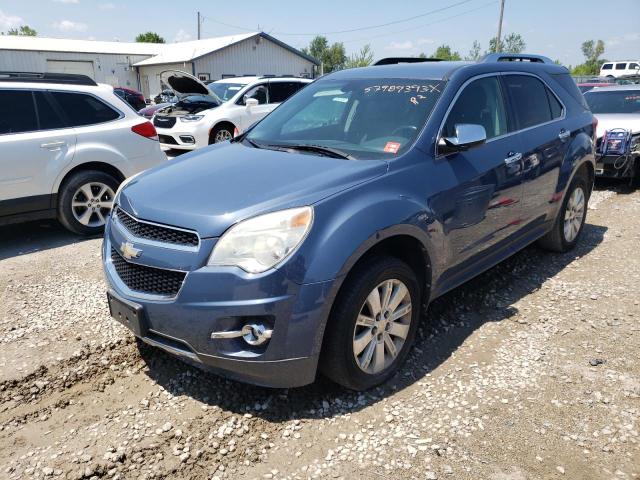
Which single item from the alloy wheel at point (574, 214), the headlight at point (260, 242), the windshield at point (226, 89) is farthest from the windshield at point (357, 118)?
the windshield at point (226, 89)

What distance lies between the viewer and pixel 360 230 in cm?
256

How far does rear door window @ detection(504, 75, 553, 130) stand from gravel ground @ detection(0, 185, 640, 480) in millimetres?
1469

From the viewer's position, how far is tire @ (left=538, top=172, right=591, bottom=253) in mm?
4844

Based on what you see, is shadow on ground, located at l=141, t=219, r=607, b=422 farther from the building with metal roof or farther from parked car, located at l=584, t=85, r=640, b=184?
the building with metal roof

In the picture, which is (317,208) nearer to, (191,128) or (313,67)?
(191,128)

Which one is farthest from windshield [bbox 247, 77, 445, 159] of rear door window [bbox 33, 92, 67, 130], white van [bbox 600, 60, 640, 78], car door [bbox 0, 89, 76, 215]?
white van [bbox 600, 60, 640, 78]

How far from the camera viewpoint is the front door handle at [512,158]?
12.1 feet

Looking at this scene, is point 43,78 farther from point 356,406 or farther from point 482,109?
point 356,406

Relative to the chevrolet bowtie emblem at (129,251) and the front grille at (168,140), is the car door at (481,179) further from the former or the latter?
the front grille at (168,140)

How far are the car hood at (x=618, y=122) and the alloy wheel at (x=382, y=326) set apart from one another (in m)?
6.73

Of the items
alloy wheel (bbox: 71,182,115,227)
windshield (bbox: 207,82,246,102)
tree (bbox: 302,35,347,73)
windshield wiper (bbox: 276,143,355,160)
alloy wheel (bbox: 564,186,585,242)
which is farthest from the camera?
tree (bbox: 302,35,347,73)

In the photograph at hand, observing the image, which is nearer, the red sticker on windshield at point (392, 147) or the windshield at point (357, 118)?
the red sticker on windshield at point (392, 147)

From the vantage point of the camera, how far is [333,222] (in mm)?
2508

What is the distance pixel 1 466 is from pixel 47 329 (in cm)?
137
